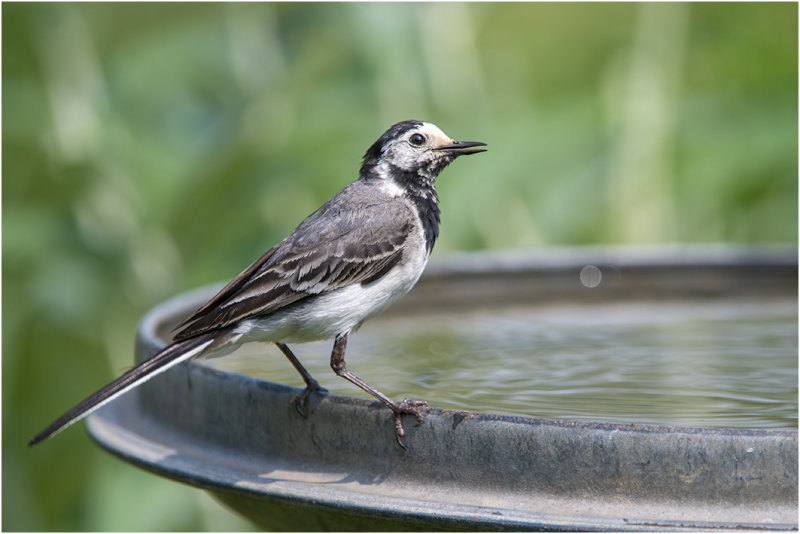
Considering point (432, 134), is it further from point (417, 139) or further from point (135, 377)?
point (135, 377)

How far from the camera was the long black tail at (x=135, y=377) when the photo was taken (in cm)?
259

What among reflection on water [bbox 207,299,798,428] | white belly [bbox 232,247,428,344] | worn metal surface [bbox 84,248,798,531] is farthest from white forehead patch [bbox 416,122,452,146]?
worn metal surface [bbox 84,248,798,531]

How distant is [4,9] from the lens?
556cm

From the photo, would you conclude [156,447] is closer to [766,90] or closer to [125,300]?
[125,300]

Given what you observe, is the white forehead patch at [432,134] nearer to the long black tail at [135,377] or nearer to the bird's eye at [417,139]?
the bird's eye at [417,139]

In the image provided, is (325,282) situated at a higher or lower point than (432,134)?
lower

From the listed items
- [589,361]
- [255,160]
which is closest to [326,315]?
[589,361]

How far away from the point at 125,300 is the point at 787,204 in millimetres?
4410

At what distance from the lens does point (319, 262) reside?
10.4ft

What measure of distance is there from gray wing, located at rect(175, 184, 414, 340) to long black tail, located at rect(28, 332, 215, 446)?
0.17 feet

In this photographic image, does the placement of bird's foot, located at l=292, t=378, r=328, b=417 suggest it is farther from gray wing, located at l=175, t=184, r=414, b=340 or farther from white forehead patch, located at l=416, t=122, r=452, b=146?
white forehead patch, located at l=416, t=122, r=452, b=146

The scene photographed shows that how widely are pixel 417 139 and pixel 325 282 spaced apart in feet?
2.52

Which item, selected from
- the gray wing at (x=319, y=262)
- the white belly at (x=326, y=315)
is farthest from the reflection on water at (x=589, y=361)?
the gray wing at (x=319, y=262)

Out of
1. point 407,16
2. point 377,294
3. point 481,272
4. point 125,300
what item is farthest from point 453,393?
point 407,16
